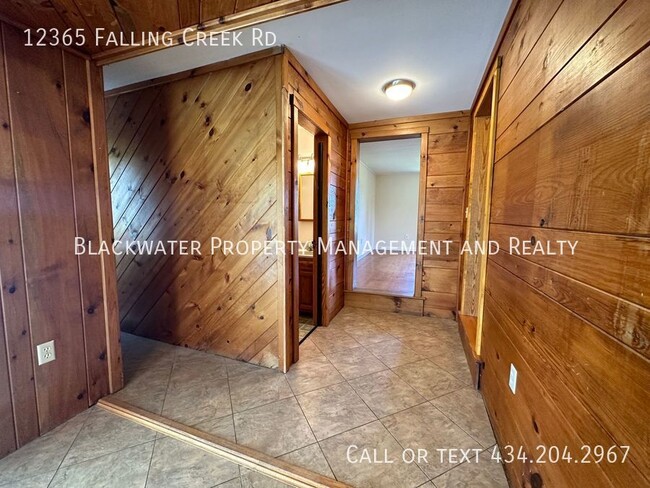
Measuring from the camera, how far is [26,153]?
1.42 m

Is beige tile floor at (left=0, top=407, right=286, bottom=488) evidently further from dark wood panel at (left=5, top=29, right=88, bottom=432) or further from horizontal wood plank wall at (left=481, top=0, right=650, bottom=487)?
horizontal wood plank wall at (left=481, top=0, right=650, bottom=487)

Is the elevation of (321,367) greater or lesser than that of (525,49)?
lesser

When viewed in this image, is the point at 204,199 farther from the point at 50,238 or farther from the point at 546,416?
the point at 546,416

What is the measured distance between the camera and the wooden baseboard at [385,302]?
3.33 m

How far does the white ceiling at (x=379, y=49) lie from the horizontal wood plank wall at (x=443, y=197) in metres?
0.43

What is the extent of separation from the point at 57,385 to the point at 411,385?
7.47ft

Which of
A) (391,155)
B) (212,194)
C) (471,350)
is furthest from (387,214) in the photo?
(212,194)

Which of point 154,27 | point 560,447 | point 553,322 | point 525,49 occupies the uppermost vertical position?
point 154,27

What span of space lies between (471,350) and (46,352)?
9.22 feet

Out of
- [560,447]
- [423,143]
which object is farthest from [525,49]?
[423,143]

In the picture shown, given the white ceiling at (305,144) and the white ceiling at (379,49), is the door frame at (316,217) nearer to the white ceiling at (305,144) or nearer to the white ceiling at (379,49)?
the white ceiling at (379,49)

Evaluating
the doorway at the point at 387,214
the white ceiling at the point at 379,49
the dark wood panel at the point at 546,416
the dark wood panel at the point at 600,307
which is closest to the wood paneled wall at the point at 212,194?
the white ceiling at the point at 379,49

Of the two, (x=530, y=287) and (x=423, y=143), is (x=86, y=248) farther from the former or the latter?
(x=423, y=143)

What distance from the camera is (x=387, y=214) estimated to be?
336 inches
